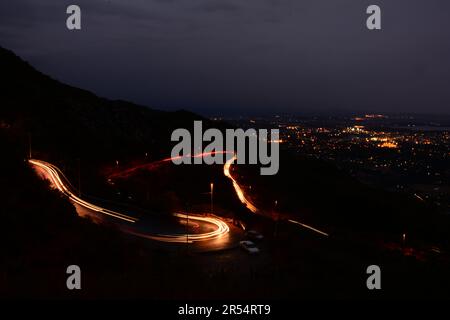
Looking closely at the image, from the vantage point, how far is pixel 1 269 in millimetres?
11477

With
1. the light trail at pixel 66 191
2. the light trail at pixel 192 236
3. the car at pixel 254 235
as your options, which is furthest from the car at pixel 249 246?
the light trail at pixel 66 191

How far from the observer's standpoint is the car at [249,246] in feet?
61.7

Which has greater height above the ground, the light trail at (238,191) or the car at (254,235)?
the light trail at (238,191)

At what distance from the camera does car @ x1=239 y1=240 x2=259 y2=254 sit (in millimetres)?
18800

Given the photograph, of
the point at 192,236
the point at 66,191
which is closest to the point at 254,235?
the point at 192,236

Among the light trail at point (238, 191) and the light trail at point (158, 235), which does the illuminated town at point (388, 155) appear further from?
the light trail at point (158, 235)

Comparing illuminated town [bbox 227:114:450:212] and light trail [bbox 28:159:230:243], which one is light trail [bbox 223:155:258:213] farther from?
illuminated town [bbox 227:114:450:212]

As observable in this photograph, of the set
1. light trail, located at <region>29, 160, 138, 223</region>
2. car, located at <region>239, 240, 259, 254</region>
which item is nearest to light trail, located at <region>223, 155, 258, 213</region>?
car, located at <region>239, 240, 259, 254</region>

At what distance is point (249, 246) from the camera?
19375 millimetres

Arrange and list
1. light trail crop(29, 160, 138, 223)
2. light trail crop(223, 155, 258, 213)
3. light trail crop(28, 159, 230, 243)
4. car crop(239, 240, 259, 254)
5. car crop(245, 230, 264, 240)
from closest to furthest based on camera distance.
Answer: car crop(239, 240, 259, 254)
light trail crop(28, 159, 230, 243)
car crop(245, 230, 264, 240)
light trail crop(29, 160, 138, 223)
light trail crop(223, 155, 258, 213)

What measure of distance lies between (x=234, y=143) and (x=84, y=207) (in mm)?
40806

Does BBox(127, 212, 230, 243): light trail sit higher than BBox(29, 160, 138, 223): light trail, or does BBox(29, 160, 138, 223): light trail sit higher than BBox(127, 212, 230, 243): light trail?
BBox(29, 160, 138, 223): light trail
